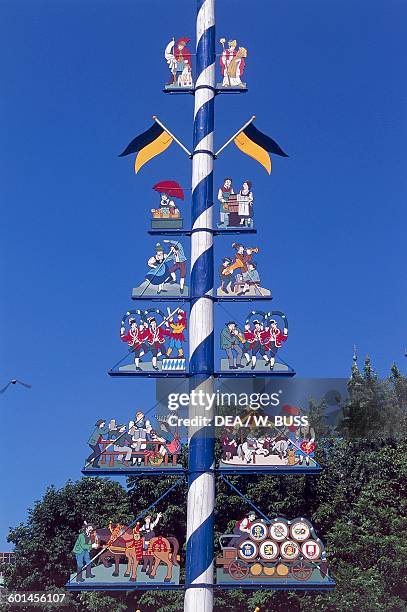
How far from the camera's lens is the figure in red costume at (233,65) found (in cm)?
1272

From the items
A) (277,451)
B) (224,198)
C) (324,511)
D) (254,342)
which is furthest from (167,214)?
(324,511)

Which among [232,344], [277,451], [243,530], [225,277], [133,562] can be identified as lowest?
[133,562]

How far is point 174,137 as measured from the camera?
1281 centimetres

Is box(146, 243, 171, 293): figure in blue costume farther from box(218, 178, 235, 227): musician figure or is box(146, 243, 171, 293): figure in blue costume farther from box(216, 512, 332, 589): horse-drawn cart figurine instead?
box(216, 512, 332, 589): horse-drawn cart figurine

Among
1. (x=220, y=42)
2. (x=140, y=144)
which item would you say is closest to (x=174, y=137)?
(x=140, y=144)

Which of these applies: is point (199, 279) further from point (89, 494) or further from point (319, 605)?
point (89, 494)

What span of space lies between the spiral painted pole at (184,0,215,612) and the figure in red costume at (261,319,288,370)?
682 millimetres

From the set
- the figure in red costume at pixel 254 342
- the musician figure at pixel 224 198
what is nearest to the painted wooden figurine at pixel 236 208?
the musician figure at pixel 224 198

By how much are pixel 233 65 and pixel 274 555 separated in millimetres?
6221

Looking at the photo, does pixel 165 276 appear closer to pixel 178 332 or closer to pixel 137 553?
pixel 178 332

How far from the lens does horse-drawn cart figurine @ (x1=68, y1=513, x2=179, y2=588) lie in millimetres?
11414

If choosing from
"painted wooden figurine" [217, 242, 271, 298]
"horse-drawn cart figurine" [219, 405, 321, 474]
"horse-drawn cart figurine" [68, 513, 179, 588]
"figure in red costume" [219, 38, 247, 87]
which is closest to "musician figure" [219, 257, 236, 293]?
"painted wooden figurine" [217, 242, 271, 298]

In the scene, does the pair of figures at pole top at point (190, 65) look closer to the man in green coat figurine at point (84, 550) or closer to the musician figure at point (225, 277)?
the musician figure at point (225, 277)

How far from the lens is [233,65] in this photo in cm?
1280
